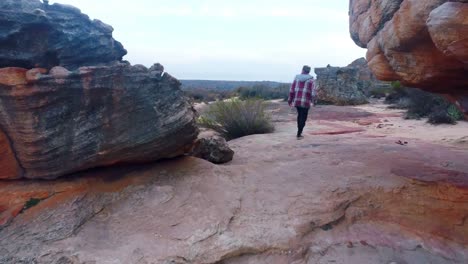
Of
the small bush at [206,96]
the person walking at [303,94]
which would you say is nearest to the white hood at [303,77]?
the person walking at [303,94]

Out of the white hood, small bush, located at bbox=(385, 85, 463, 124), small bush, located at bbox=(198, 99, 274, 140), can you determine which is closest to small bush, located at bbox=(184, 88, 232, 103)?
small bush, located at bbox=(385, 85, 463, 124)

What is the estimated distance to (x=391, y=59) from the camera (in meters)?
4.90

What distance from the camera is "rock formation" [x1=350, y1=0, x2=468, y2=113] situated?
134 inches

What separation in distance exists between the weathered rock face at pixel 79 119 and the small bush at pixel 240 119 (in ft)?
15.4

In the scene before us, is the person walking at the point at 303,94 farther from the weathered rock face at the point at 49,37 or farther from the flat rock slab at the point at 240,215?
the weathered rock face at the point at 49,37

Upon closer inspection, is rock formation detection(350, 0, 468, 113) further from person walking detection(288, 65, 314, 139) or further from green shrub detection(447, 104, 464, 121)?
green shrub detection(447, 104, 464, 121)

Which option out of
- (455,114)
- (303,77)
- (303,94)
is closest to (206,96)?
(455,114)

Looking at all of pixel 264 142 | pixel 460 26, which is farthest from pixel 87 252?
pixel 264 142

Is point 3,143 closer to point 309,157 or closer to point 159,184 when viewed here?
point 159,184

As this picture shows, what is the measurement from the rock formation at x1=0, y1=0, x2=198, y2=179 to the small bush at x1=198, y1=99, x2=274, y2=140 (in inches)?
184

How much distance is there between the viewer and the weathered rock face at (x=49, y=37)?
4586 mm

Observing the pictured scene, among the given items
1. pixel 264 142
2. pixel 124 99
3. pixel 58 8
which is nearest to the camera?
pixel 124 99

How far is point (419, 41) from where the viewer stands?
431 centimetres

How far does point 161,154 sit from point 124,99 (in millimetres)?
865
